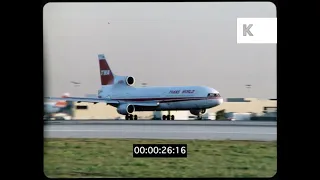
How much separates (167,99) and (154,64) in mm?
238

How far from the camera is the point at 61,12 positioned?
8.68 metres

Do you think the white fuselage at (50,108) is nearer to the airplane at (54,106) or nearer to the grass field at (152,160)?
the airplane at (54,106)

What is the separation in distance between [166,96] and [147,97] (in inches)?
5.1

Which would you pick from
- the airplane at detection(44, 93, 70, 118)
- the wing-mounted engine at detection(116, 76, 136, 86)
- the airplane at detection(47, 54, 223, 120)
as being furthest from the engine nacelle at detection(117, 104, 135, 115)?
the airplane at detection(44, 93, 70, 118)


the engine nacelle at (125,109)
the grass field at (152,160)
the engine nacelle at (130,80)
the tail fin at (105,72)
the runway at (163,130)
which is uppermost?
the tail fin at (105,72)

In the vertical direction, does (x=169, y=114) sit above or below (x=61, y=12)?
below

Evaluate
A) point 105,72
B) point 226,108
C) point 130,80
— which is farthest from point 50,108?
point 226,108

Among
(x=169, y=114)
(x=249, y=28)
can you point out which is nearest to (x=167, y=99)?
(x=169, y=114)

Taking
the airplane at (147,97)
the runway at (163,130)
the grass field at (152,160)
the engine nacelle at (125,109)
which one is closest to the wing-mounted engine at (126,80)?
the airplane at (147,97)

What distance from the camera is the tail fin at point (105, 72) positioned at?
8.67m

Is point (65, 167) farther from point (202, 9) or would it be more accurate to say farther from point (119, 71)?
point (202, 9)

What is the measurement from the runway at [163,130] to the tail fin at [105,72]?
10.3 inches
